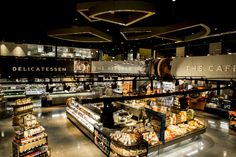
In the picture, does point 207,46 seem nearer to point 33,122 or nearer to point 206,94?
point 206,94

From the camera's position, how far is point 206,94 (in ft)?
42.6

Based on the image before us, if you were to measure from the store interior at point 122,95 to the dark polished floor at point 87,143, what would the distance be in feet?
0.12

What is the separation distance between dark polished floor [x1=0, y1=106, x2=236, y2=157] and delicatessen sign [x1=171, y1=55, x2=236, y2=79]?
286 centimetres

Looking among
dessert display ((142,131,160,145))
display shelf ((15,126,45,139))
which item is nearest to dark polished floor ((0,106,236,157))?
dessert display ((142,131,160,145))

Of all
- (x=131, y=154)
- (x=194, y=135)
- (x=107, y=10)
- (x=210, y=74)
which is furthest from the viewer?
(x=210, y=74)

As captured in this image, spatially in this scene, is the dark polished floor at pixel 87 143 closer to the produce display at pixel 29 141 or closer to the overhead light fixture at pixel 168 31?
the produce display at pixel 29 141

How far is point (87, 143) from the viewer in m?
7.27

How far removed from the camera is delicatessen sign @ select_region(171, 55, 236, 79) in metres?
7.98

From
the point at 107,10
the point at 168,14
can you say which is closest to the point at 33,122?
the point at 107,10

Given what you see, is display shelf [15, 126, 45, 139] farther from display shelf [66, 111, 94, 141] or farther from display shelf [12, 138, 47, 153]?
display shelf [66, 111, 94, 141]

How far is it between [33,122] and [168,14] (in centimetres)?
623

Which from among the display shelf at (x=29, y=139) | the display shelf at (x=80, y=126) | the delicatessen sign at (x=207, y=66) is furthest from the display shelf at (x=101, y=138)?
the delicatessen sign at (x=207, y=66)

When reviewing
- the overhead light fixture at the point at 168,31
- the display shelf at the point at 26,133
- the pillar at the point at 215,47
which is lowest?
the display shelf at the point at 26,133

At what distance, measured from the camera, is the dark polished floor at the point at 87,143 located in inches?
251
